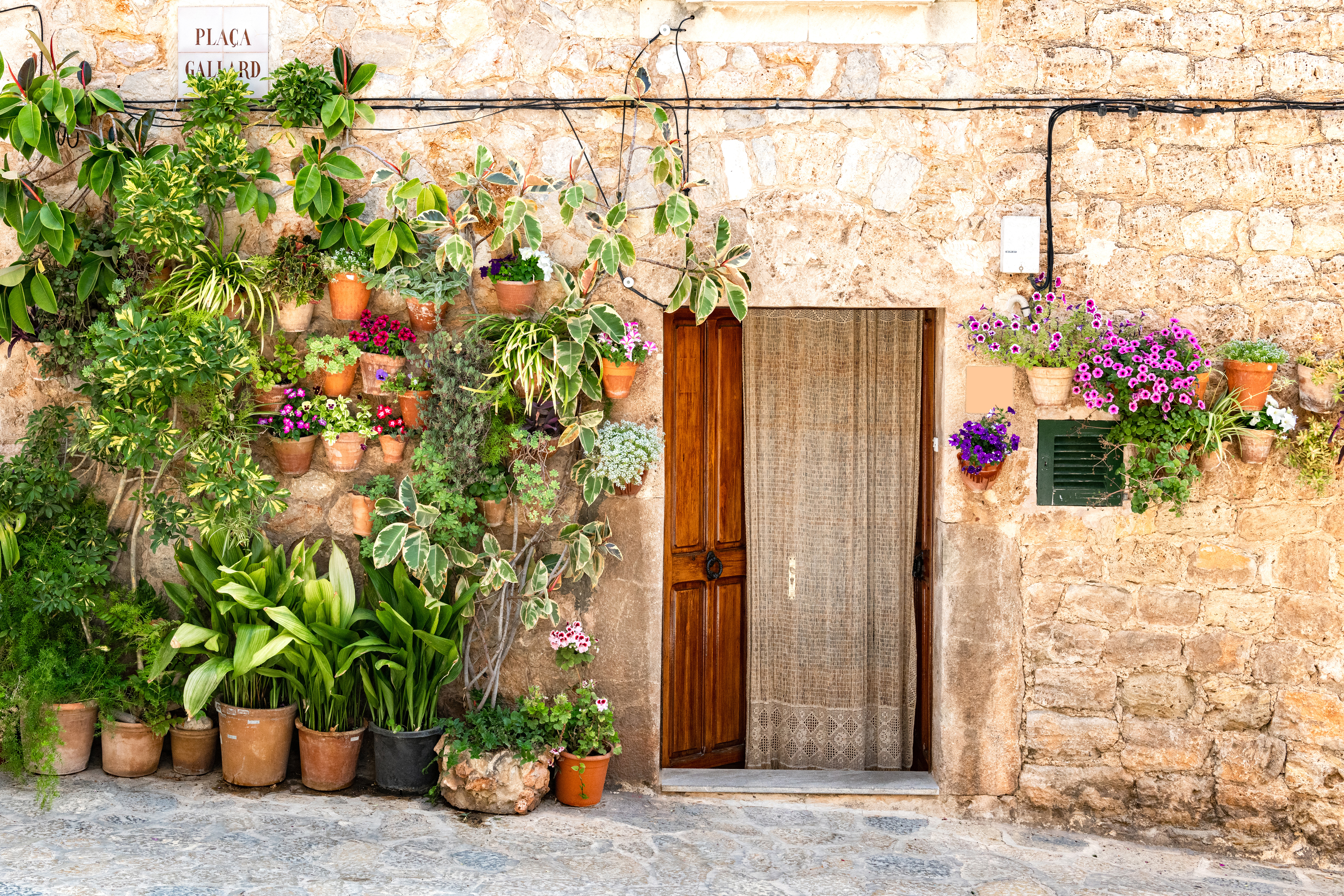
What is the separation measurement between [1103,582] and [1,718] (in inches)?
161

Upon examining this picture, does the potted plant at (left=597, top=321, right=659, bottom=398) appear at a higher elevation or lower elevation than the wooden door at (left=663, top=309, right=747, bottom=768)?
higher

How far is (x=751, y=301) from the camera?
12.6 feet

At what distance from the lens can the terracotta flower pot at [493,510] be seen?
382cm

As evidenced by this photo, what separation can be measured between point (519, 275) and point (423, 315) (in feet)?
1.29

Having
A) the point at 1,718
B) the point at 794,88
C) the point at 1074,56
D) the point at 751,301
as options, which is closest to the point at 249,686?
the point at 1,718

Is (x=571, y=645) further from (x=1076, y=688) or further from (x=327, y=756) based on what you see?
(x=1076, y=688)

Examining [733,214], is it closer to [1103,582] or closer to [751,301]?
[751,301]

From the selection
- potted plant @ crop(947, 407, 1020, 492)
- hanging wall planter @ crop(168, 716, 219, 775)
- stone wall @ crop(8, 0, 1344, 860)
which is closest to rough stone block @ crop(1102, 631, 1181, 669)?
stone wall @ crop(8, 0, 1344, 860)

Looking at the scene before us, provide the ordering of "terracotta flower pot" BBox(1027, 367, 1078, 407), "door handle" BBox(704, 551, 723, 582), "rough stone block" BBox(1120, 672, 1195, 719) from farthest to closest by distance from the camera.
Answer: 1. "door handle" BBox(704, 551, 723, 582)
2. "rough stone block" BBox(1120, 672, 1195, 719)
3. "terracotta flower pot" BBox(1027, 367, 1078, 407)

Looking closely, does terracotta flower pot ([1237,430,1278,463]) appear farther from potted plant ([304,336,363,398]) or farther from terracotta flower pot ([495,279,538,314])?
potted plant ([304,336,363,398])

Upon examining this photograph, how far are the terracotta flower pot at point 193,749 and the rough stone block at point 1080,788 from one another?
3.09m

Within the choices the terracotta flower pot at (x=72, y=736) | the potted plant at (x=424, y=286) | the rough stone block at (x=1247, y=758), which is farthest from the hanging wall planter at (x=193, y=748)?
the rough stone block at (x=1247, y=758)

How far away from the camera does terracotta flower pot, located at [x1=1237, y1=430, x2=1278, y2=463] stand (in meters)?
3.66

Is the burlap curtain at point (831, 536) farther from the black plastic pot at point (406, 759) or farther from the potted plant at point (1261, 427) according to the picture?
the black plastic pot at point (406, 759)
